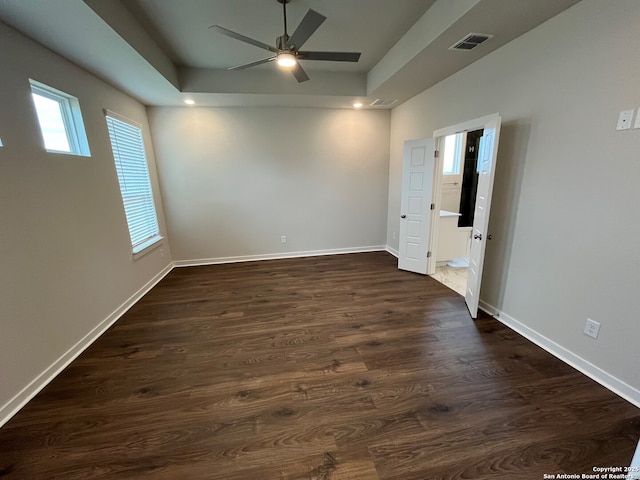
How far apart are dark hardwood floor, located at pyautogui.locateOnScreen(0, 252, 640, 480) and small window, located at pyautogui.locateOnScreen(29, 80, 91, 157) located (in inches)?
73.8

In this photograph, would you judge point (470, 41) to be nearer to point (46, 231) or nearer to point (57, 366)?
point (46, 231)

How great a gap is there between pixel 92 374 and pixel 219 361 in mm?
997

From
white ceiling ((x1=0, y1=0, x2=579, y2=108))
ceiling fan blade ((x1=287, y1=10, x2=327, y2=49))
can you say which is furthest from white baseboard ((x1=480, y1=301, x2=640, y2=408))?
ceiling fan blade ((x1=287, y1=10, x2=327, y2=49))

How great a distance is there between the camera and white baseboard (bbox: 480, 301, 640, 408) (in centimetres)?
176

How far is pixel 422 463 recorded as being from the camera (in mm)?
1403

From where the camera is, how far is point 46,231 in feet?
6.97

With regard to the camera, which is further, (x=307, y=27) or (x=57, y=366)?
(x=57, y=366)

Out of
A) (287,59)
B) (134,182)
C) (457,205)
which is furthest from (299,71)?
(457,205)

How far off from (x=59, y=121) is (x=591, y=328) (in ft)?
16.1

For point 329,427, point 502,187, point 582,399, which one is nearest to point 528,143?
point 502,187

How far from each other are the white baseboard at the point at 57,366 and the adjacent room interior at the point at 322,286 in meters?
0.02

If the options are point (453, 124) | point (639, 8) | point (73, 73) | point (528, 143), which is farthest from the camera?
point (453, 124)

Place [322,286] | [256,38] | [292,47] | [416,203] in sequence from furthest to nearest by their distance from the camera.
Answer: [416,203], [322,286], [256,38], [292,47]

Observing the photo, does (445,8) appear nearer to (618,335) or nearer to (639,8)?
(639,8)
